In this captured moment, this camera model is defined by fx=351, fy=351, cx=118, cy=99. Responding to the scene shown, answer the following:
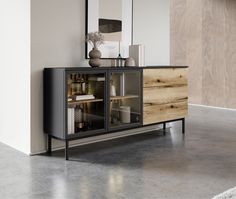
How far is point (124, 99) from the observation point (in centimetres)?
413

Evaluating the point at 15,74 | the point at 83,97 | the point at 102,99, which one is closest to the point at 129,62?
the point at 102,99

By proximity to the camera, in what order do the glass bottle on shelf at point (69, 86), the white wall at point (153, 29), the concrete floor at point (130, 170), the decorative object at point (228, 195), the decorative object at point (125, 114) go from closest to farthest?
1. the decorative object at point (228, 195)
2. the concrete floor at point (130, 170)
3. the glass bottle on shelf at point (69, 86)
4. the decorative object at point (125, 114)
5. the white wall at point (153, 29)

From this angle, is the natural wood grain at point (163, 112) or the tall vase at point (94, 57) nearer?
the tall vase at point (94, 57)

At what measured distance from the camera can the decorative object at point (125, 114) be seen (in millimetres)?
4078

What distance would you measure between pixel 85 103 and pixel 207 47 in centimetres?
460

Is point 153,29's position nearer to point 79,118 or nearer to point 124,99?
point 124,99

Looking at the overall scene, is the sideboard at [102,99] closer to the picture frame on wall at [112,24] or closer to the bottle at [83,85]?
the bottle at [83,85]

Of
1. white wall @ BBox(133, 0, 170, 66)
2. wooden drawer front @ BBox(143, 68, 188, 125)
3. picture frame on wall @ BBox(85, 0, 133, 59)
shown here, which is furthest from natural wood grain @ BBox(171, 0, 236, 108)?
picture frame on wall @ BBox(85, 0, 133, 59)

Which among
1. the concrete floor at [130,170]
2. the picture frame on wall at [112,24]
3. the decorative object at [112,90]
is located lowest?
the concrete floor at [130,170]

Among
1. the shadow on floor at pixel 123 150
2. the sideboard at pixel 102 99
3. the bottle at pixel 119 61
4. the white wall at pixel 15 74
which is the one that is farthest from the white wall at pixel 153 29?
the white wall at pixel 15 74

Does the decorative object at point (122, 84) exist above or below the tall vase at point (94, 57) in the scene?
below

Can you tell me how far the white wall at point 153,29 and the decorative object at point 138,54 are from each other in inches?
10.3

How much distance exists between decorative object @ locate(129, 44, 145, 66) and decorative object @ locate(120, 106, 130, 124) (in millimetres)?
677

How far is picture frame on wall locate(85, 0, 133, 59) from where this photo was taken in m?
4.13
